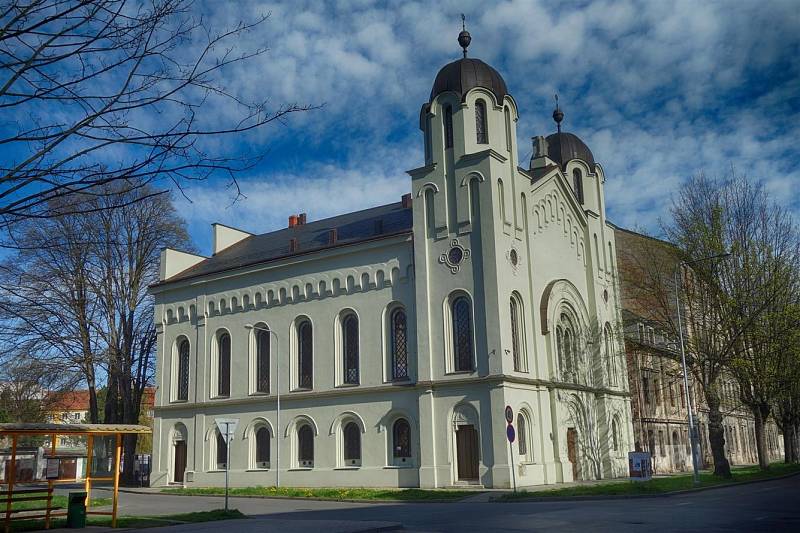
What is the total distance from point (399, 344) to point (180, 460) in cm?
1517

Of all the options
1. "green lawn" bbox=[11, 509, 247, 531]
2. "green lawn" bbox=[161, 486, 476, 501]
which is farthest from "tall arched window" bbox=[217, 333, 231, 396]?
"green lawn" bbox=[11, 509, 247, 531]

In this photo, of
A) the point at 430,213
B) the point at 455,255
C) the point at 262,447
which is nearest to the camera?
the point at 455,255

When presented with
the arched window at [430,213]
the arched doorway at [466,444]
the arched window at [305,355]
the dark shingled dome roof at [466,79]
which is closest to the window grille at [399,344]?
the arched doorway at [466,444]

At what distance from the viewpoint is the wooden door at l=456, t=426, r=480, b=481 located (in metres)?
30.1

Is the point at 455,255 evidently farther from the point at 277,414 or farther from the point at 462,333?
the point at 277,414

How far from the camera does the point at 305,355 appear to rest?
37.0m

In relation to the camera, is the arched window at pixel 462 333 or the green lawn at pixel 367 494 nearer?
the green lawn at pixel 367 494

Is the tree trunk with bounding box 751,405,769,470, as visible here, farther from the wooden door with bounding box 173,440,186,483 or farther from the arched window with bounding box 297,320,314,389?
the wooden door with bounding box 173,440,186,483

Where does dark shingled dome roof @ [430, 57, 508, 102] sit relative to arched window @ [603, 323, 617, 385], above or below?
above

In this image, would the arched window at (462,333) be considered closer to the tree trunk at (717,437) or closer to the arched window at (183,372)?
the tree trunk at (717,437)

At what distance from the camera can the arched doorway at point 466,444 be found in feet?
98.8

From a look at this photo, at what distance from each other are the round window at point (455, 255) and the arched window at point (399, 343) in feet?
12.0

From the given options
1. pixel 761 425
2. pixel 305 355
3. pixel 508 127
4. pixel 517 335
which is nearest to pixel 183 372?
pixel 305 355

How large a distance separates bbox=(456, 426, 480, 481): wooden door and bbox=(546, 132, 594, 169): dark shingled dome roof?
1870cm
